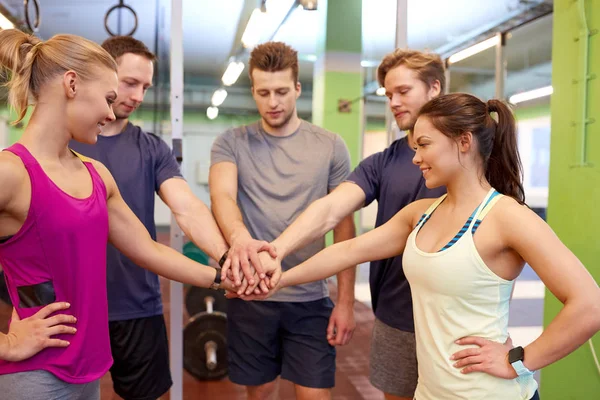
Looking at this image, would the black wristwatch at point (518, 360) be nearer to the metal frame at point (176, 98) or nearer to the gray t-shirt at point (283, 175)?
the gray t-shirt at point (283, 175)

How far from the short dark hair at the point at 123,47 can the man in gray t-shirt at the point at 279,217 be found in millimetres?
408

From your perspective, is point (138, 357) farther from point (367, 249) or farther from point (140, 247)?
point (367, 249)

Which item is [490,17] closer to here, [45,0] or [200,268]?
[45,0]

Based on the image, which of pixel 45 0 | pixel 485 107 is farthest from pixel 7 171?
pixel 45 0

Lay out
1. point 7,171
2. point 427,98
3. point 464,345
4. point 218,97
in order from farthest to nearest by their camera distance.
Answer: point 218,97 < point 427,98 < point 464,345 < point 7,171

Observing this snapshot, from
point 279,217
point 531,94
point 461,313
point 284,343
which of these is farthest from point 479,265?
point 531,94

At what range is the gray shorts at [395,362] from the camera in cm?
179

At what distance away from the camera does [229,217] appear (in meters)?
1.93

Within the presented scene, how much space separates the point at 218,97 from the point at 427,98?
3.16 m

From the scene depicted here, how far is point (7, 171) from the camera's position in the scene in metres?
1.09

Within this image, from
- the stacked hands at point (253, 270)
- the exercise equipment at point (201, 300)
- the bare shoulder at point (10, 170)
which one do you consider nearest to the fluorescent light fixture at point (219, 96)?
the exercise equipment at point (201, 300)

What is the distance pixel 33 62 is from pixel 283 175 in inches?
40.4

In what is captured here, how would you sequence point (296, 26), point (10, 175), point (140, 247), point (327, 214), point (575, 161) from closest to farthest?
1. point (10, 175)
2. point (140, 247)
3. point (327, 214)
4. point (575, 161)
5. point (296, 26)

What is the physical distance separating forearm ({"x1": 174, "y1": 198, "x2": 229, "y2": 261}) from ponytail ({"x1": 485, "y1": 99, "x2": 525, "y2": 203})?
0.96 meters
